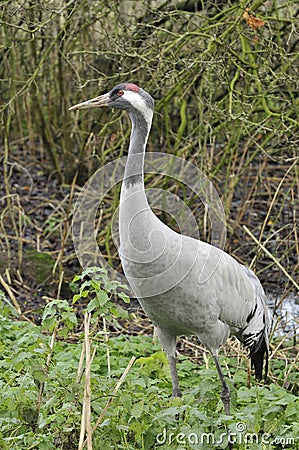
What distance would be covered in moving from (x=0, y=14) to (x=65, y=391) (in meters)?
2.76

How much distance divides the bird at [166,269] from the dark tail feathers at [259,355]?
27cm

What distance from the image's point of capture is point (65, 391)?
3049 millimetres

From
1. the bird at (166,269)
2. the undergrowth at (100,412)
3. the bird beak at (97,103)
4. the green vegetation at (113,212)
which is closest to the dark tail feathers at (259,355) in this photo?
the green vegetation at (113,212)

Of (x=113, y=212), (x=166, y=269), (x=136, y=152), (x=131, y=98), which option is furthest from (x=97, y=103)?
(x=113, y=212)

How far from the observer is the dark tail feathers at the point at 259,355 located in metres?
4.30

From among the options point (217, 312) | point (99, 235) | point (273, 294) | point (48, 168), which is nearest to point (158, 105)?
point (99, 235)

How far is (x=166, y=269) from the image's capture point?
3488 millimetres

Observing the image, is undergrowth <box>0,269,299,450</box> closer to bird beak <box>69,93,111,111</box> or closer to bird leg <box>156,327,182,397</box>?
bird leg <box>156,327,182,397</box>

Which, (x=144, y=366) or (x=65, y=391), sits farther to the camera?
(x=144, y=366)

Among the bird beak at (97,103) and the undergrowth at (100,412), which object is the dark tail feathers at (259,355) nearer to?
the undergrowth at (100,412)

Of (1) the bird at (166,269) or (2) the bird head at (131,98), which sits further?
(2) the bird head at (131,98)

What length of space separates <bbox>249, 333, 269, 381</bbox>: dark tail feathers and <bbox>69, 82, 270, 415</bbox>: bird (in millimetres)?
275

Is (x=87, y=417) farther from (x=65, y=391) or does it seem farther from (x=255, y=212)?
(x=255, y=212)

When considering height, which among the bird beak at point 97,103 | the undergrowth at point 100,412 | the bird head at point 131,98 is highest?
the bird head at point 131,98
